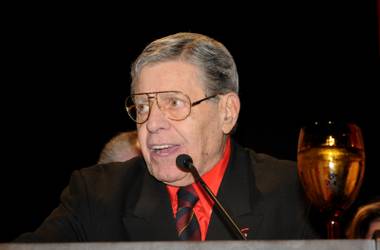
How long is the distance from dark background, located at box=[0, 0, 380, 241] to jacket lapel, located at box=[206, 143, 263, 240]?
2.24m

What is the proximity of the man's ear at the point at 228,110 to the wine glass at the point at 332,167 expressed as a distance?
79 centimetres

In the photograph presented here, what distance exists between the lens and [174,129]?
1.89 metres

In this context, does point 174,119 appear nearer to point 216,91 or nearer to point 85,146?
point 216,91

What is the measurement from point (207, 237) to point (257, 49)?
2.92 metres

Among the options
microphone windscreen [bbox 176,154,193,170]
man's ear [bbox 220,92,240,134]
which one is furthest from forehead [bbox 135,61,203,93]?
microphone windscreen [bbox 176,154,193,170]

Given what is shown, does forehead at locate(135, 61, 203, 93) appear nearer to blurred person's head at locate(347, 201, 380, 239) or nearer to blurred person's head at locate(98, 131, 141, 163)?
blurred person's head at locate(347, 201, 380, 239)

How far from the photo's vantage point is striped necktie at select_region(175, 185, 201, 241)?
1.91 metres

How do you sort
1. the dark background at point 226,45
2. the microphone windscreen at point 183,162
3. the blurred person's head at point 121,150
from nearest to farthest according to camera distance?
the microphone windscreen at point 183,162, the blurred person's head at point 121,150, the dark background at point 226,45

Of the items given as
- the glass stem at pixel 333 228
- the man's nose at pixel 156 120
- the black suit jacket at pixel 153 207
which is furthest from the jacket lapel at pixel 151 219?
the glass stem at pixel 333 228

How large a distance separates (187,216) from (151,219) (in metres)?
0.11

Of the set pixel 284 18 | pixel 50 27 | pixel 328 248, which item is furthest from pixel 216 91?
pixel 50 27

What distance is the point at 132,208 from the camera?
1.99 metres

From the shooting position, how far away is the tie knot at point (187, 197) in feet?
6.41

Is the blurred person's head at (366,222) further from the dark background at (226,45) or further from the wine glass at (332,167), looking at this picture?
the dark background at (226,45)
